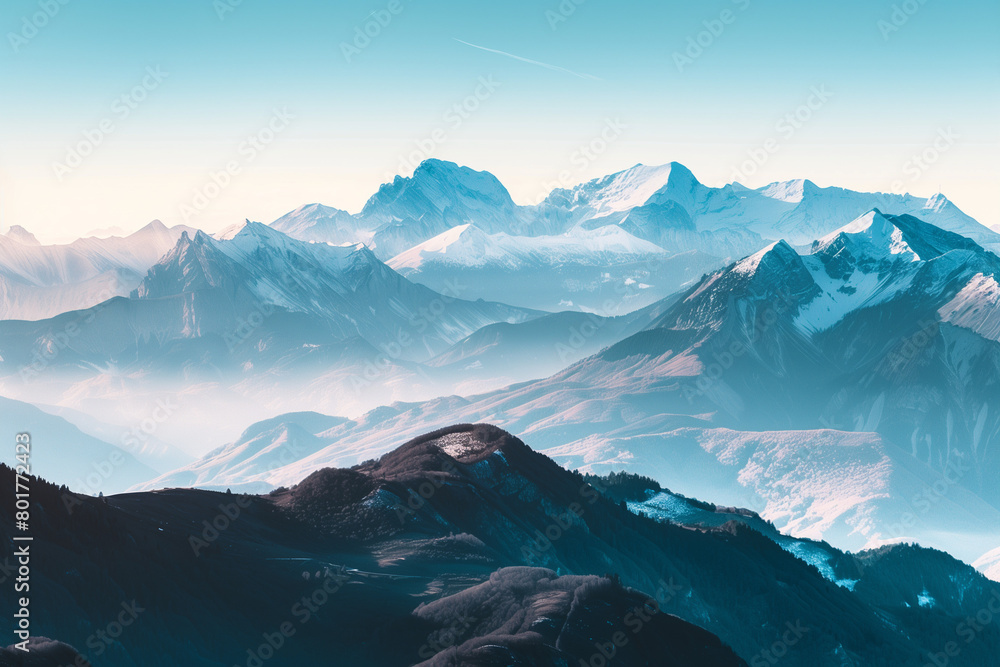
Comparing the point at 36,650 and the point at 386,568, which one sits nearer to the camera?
the point at 36,650

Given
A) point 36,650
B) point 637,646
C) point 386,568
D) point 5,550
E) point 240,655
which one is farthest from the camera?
point 386,568

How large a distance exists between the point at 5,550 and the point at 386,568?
4920 centimetres

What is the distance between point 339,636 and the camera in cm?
14200

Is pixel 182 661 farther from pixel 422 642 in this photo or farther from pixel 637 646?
pixel 637 646

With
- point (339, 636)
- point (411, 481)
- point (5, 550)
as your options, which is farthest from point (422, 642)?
point (411, 481)

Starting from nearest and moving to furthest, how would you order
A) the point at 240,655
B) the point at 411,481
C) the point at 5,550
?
the point at 5,550 → the point at 240,655 → the point at 411,481

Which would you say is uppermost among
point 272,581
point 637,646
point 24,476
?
point 24,476

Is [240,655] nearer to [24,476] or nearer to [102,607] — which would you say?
[102,607]

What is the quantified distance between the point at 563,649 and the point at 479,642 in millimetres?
10045

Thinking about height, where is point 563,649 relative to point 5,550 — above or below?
below

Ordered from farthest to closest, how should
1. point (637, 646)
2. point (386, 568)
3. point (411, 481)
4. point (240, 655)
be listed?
1. point (411, 481)
2. point (386, 568)
3. point (637, 646)
4. point (240, 655)

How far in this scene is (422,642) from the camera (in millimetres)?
139500

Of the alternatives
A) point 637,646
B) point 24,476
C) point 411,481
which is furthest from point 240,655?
point 411,481

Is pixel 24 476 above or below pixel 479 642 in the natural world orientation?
above
